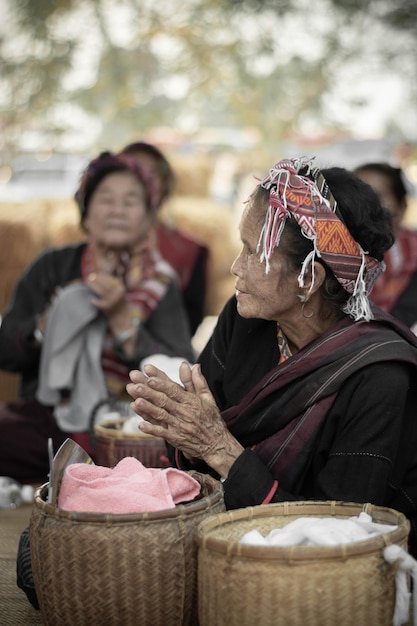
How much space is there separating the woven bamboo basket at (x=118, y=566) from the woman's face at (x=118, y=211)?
7.61 feet

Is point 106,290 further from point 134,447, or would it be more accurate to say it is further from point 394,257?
point 394,257

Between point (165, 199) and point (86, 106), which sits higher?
point (86, 106)

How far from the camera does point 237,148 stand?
11.3 metres

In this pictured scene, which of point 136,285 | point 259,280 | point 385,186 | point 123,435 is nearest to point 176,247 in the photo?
point 136,285

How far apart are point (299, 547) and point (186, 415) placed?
618 mm

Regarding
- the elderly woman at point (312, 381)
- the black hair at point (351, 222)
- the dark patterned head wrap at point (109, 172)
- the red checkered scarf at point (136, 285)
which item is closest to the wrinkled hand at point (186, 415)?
the elderly woman at point (312, 381)

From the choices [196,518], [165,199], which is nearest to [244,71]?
[165,199]

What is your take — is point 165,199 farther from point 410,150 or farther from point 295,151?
point 295,151

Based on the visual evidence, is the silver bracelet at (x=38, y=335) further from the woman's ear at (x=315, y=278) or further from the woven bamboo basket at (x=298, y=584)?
the woven bamboo basket at (x=298, y=584)

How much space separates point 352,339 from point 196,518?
681mm

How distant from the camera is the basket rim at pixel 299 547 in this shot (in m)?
1.62

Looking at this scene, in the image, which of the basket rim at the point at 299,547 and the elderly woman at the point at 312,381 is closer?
the basket rim at the point at 299,547

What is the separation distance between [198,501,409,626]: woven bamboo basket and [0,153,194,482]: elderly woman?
2108mm

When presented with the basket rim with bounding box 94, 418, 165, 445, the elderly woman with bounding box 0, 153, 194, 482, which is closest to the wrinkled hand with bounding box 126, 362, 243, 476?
the basket rim with bounding box 94, 418, 165, 445
